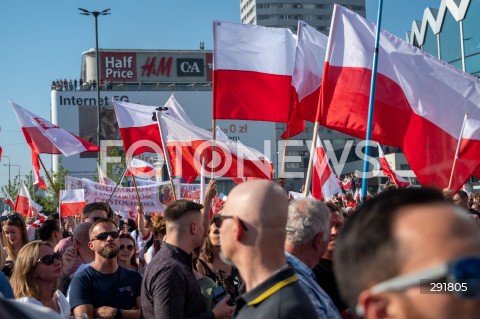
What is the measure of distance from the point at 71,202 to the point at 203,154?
6932 millimetres

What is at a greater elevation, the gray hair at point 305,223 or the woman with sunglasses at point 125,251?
the gray hair at point 305,223

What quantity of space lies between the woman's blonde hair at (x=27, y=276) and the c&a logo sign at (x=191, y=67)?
8154cm

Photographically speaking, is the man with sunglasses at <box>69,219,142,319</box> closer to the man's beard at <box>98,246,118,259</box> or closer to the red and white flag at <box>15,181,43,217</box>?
the man's beard at <box>98,246,118,259</box>

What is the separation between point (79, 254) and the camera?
7.21 meters

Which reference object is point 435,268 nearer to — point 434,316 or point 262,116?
point 434,316

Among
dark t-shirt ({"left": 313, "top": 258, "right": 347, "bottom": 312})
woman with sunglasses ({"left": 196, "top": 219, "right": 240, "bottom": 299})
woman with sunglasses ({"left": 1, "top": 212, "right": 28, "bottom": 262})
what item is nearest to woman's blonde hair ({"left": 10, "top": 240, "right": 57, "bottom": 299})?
woman with sunglasses ({"left": 196, "top": 219, "right": 240, "bottom": 299})

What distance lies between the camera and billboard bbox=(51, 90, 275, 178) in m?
74.1

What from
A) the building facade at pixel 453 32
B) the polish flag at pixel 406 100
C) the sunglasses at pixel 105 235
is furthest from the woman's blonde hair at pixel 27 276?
the building facade at pixel 453 32

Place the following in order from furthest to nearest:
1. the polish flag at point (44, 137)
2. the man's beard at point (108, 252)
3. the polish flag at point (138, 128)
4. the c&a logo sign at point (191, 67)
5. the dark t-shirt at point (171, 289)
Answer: the c&a logo sign at point (191, 67) → the polish flag at point (44, 137) → the polish flag at point (138, 128) → the man's beard at point (108, 252) → the dark t-shirt at point (171, 289)

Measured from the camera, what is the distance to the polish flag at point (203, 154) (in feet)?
33.7

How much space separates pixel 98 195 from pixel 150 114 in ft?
13.6

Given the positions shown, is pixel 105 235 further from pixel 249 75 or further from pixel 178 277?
pixel 249 75

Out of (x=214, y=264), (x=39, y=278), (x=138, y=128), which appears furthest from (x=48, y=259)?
(x=138, y=128)

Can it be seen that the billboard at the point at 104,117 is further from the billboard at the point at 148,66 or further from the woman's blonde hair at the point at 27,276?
the woman's blonde hair at the point at 27,276
